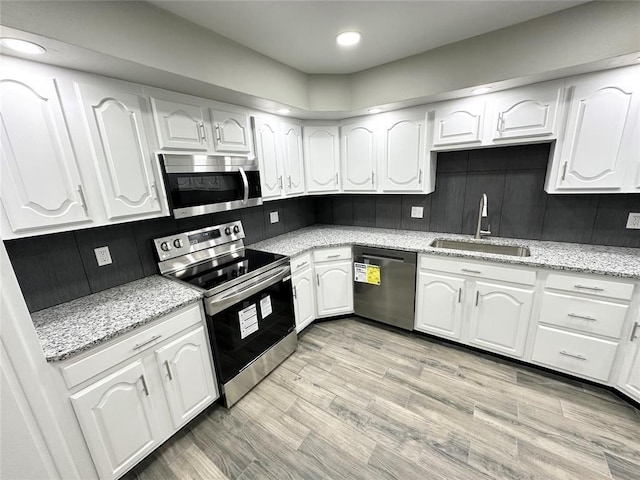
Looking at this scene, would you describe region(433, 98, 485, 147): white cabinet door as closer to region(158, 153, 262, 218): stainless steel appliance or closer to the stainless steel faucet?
the stainless steel faucet

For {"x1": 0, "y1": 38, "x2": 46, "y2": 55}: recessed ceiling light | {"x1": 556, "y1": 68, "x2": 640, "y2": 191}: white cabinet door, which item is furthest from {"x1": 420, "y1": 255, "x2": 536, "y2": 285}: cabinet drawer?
{"x1": 0, "y1": 38, "x2": 46, "y2": 55}: recessed ceiling light

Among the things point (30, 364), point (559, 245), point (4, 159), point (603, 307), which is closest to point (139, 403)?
point (30, 364)

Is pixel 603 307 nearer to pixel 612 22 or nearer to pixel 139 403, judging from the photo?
pixel 612 22

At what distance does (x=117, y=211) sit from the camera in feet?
4.76

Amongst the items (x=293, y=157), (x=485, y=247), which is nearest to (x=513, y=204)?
(x=485, y=247)

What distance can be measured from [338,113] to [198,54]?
50.2 inches

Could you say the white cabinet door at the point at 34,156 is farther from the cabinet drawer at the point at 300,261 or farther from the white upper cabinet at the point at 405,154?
the white upper cabinet at the point at 405,154

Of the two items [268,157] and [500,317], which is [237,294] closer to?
[268,157]

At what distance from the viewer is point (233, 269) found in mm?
1895

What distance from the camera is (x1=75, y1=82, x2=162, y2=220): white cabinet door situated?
1.34 m

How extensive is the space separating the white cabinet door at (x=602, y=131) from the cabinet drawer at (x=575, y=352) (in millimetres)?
1007

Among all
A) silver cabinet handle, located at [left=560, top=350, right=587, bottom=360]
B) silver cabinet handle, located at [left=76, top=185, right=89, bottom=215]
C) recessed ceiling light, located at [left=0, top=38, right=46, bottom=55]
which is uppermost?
recessed ceiling light, located at [left=0, top=38, right=46, bottom=55]

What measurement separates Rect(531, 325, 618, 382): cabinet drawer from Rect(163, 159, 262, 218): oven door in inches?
93.1

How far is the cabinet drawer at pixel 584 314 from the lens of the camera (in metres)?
1.63
